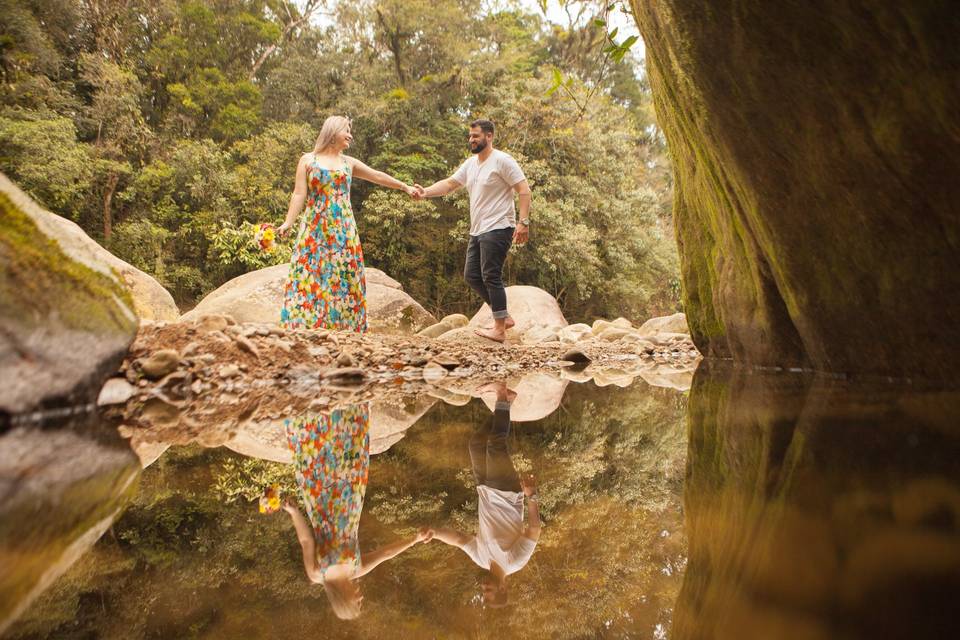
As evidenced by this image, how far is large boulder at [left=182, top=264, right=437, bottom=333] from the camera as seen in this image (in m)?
9.84

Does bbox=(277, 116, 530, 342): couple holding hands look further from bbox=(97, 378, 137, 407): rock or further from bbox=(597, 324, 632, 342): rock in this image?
bbox=(597, 324, 632, 342): rock

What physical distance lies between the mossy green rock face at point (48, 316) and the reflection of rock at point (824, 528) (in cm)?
267

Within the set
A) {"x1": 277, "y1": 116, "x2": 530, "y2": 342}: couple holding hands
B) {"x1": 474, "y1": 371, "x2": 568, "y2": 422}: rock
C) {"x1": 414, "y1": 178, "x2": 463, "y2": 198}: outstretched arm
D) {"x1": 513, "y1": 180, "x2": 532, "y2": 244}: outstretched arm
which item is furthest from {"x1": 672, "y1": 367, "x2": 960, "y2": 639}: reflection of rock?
{"x1": 414, "y1": 178, "x2": 463, "y2": 198}: outstretched arm

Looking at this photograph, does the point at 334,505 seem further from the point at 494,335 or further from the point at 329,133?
the point at 494,335

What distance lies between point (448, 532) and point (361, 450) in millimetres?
993

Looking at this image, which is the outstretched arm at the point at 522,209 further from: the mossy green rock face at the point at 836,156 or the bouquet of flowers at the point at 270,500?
the bouquet of flowers at the point at 270,500

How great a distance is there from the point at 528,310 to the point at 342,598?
11.2 metres

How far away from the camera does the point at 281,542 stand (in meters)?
1.34

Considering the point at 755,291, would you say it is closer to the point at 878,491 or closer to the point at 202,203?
the point at 878,491

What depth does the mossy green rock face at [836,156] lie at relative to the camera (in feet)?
8.89

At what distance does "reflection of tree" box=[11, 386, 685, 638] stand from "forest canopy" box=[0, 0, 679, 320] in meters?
13.7

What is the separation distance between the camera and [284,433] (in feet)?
8.64

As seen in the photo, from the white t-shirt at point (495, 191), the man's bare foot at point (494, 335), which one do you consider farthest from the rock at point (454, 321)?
the white t-shirt at point (495, 191)

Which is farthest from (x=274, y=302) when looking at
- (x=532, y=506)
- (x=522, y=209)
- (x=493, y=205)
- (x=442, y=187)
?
(x=532, y=506)
